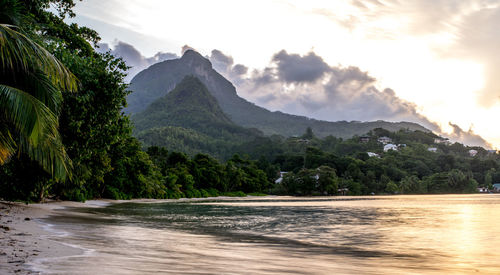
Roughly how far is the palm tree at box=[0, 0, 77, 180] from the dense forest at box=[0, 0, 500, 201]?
0.09ft

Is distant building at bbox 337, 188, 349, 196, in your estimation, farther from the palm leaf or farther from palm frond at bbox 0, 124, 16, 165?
palm frond at bbox 0, 124, 16, 165

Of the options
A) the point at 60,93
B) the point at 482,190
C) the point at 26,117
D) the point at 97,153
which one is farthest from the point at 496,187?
the point at 26,117

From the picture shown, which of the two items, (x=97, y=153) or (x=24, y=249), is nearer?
(x=24, y=249)

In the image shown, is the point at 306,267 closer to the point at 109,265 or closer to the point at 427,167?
the point at 109,265

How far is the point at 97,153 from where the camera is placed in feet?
87.1

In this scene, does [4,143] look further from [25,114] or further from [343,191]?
[343,191]

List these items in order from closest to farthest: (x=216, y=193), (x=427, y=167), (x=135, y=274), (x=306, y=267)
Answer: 1. (x=135, y=274)
2. (x=306, y=267)
3. (x=216, y=193)
4. (x=427, y=167)

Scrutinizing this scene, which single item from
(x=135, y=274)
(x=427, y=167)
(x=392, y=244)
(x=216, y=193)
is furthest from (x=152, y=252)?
(x=427, y=167)

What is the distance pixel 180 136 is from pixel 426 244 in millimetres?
172361

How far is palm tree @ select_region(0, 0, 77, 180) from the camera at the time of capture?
383 inches

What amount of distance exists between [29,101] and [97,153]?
1738 cm

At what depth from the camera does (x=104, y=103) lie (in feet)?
68.4

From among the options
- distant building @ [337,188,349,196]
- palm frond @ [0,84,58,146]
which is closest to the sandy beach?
palm frond @ [0,84,58,146]

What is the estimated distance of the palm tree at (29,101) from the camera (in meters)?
9.73
